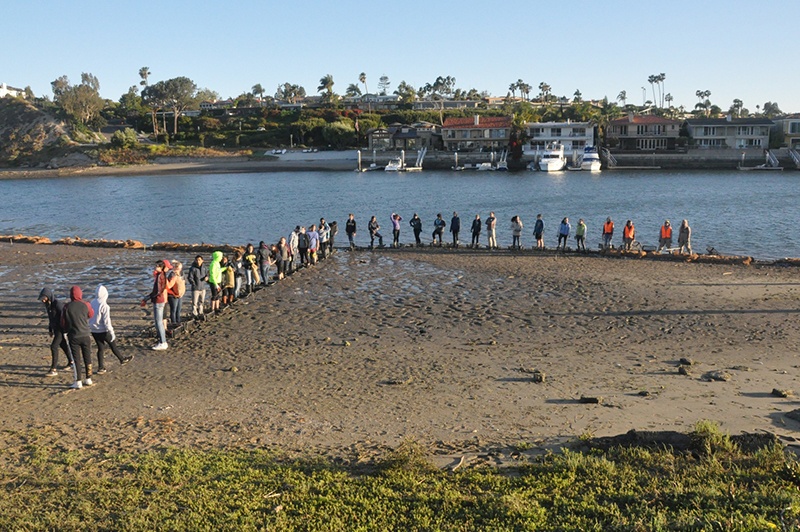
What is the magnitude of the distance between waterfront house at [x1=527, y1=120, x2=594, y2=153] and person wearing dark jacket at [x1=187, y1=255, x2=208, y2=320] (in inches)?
3512

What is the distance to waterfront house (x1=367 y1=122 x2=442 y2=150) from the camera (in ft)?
359

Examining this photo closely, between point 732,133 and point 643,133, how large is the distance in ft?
39.5

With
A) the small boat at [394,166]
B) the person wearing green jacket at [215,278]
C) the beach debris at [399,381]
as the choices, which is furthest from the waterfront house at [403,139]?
the beach debris at [399,381]

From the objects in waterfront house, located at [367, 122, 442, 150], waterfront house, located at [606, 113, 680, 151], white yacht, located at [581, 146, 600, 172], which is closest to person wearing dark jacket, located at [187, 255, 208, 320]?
white yacht, located at [581, 146, 600, 172]

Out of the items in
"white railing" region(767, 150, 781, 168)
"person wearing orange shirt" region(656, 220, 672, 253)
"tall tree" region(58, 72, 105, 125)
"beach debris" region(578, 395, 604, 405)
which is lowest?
"beach debris" region(578, 395, 604, 405)

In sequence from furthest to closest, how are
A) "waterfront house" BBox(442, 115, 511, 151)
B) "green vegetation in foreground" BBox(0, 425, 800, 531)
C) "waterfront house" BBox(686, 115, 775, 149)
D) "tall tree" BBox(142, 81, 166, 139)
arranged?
"tall tree" BBox(142, 81, 166, 139)
"waterfront house" BBox(442, 115, 511, 151)
"waterfront house" BBox(686, 115, 775, 149)
"green vegetation in foreground" BBox(0, 425, 800, 531)

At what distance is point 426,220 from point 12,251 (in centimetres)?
2286

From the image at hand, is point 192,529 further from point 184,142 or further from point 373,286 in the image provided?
point 184,142

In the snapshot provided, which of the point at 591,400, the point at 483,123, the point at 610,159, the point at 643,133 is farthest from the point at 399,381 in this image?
the point at 643,133

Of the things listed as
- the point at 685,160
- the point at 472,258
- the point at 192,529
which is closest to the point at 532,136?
the point at 685,160

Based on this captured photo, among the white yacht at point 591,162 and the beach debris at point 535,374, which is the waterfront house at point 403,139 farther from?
the beach debris at point 535,374

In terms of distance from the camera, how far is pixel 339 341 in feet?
46.0

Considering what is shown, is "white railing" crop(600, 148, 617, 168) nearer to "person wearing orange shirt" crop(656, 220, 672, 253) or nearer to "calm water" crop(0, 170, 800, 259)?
"calm water" crop(0, 170, 800, 259)

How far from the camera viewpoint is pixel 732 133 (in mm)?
98562
